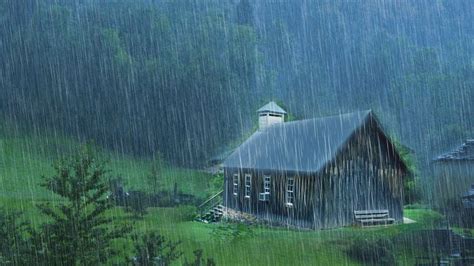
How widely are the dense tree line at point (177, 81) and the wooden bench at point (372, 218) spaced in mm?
37526

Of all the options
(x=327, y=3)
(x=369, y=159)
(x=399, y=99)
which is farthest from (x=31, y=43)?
(x=327, y=3)

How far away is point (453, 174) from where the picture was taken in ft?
94.0

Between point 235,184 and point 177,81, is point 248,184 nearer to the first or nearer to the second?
point 235,184

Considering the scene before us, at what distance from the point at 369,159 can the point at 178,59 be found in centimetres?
4698

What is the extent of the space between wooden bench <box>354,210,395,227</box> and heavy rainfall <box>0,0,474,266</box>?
10cm

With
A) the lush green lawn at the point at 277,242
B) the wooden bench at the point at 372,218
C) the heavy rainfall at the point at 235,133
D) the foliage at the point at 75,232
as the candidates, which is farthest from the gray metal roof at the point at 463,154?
the foliage at the point at 75,232

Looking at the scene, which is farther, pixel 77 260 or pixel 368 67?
pixel 368 67

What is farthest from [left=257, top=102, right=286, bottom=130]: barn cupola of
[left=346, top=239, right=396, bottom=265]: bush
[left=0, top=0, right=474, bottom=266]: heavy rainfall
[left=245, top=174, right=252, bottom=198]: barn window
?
[left=346, top=239, right=396, bottom=265]: bush

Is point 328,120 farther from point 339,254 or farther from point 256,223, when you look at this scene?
point 339,254

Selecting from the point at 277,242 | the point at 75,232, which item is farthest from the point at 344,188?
the point at 75,232

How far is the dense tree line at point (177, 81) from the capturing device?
6450 cm

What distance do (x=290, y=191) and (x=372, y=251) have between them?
7182 mm

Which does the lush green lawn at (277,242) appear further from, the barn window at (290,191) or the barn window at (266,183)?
the barn window at (266,183)

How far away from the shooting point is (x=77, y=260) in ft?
32.9
